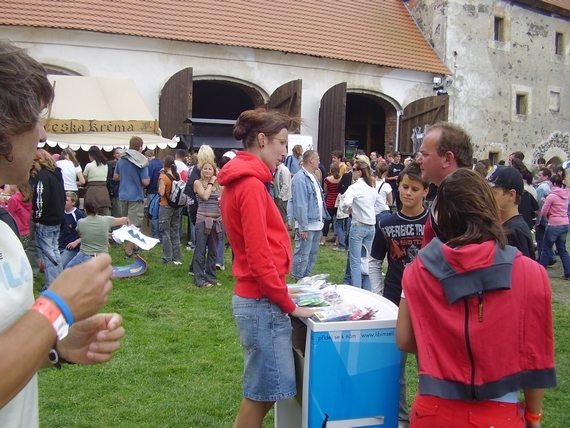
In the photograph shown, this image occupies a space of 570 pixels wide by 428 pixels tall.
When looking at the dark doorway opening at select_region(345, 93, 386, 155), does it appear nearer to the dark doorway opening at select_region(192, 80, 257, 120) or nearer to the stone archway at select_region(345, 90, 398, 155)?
the stone archway at select_region(345, 90, 398, 155)

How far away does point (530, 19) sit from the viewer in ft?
65.1

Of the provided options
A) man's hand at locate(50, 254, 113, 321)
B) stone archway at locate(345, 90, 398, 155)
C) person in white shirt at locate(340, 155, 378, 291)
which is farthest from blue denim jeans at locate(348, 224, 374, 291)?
stone archway at locate(345, 90, 398, 155)

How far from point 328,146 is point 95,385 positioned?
1199 centimetres

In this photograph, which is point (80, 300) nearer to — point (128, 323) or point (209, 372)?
point (209, 372)

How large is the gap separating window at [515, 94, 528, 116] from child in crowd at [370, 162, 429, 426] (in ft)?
60.2

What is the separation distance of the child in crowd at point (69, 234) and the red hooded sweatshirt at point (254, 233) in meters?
4.70

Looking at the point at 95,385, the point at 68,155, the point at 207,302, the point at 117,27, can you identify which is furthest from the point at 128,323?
the point at 117,27

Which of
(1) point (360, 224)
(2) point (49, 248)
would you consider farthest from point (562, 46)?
(2) point (49, 248)

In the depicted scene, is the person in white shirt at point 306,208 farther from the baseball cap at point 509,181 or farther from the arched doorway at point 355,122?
the arched doorway at point 355,122

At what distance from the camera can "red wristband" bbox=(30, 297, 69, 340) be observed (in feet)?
3.54

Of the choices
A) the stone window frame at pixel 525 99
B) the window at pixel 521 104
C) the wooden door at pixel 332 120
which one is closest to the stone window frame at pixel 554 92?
the stone window frame at pixel 525 99

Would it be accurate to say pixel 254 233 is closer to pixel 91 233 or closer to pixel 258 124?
pixel 258 124

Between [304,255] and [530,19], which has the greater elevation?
[530,19]

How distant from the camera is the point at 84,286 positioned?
113cm
